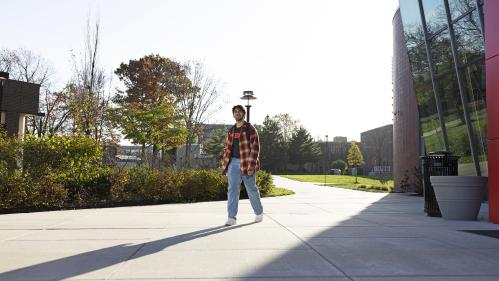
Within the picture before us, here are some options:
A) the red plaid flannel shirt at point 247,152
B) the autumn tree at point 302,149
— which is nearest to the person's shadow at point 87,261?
the red plaid flannel shirt at point 247,152

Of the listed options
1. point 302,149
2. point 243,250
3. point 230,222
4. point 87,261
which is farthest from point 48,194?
point 302,149

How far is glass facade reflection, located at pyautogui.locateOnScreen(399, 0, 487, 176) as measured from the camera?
1028cm

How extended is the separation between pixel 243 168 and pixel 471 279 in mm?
4000

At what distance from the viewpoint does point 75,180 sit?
1128cm

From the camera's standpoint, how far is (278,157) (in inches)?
2781

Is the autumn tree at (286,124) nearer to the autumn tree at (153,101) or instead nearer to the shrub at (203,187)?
the autumn tree at (153,101)

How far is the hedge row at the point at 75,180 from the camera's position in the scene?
32.7 ft

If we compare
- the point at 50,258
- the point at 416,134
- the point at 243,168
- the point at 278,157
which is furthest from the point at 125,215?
the point at 278,157

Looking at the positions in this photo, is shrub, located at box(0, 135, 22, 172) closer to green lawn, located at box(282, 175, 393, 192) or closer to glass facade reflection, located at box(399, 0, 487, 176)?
glass facade reflection, located at box(399, 0, 487, 176)

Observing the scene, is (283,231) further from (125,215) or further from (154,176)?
(154,176)

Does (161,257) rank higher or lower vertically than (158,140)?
lower

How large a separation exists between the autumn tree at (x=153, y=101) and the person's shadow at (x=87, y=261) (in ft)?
44.6

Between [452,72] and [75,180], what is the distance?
9485mm

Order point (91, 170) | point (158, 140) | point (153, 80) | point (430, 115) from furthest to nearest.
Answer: point (153, 80) < point (158, 140) < point (430, 115) < point (91, 170)
